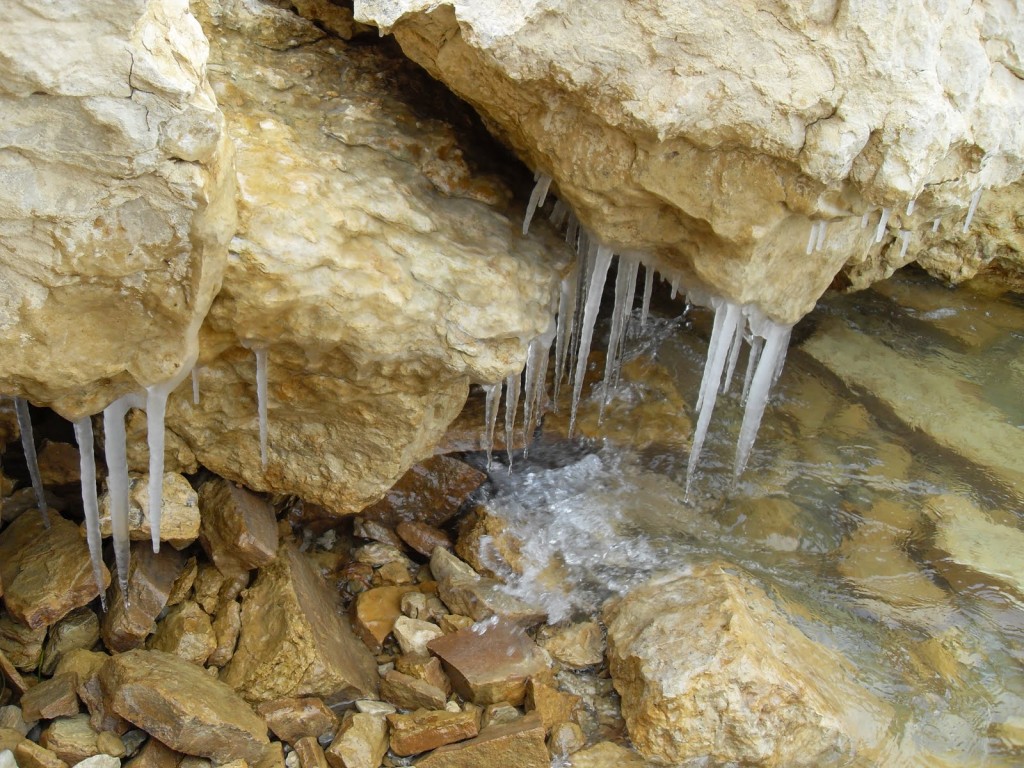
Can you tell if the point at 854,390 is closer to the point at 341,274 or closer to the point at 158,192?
the point at 341,274

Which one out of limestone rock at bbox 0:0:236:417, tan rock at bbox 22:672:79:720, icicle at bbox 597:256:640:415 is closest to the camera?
limestone rock at bbox 0:0:236:417

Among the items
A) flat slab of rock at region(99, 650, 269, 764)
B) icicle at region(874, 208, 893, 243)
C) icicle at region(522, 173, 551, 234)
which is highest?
icicle at region(874, 208, 893, 243)

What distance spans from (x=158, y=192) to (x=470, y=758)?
6.85 ft

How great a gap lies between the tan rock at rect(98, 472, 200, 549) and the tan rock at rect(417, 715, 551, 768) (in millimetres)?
1194

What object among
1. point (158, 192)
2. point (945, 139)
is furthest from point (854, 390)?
point (158, 192)

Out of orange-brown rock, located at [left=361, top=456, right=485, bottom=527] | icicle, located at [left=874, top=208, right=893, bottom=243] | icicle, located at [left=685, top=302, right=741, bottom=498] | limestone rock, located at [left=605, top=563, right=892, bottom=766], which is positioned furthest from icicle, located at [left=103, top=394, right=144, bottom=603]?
icicle, located at [left=874, top=208, right=893, bottom=243]

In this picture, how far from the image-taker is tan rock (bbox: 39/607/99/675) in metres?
3.12

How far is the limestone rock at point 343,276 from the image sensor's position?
2.77 m

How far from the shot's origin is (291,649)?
3.22 metres

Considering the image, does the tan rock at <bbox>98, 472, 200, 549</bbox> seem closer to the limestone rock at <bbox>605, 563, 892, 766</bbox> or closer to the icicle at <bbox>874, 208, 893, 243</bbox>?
the limestone rock at <bbox>605, 563, 892, 766</bbox>

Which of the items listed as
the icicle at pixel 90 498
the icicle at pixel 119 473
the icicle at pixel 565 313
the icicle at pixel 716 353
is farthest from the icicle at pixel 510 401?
the icicle at pixel 90 498

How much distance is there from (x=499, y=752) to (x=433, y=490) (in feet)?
4.54

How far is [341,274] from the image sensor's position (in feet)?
9.21

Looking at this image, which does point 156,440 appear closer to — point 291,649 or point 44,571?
point 44,571
